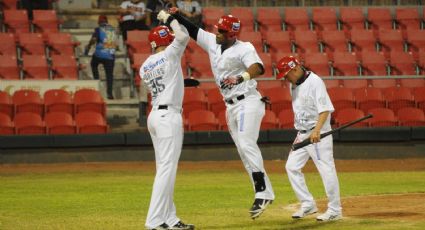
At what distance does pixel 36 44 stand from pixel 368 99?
8509 millimetres

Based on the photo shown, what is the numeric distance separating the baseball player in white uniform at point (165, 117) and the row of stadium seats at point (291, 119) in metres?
9.48

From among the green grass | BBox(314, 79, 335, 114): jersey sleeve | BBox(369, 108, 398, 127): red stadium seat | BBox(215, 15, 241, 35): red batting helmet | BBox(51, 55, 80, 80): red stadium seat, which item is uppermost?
BBox(215, 15, 241, 35): red batting helmet

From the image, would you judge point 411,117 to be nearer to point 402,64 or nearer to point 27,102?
point 402,64

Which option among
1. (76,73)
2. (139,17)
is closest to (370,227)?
(76,73)

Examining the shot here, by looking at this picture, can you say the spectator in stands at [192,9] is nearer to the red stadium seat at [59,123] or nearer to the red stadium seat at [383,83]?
the red stadium seat at [383,83]

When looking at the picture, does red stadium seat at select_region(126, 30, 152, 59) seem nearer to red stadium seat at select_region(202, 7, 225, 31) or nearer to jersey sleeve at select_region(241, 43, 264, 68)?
red stadium seat at select_region(202, 7, 225, 31)

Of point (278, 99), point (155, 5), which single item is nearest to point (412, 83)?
point (278, 99)

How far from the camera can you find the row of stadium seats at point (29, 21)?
22.4 m

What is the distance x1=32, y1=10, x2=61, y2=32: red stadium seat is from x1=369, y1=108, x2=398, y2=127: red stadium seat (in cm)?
879

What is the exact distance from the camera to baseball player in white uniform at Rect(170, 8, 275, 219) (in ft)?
32.5

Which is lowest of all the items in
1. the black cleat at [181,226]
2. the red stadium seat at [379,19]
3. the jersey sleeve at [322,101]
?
the black cleat at [181,226]

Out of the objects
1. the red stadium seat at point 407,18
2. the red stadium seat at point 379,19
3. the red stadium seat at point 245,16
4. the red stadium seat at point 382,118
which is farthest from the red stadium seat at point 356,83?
the red stadium seat at point 407,18

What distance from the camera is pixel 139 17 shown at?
22.5 meters

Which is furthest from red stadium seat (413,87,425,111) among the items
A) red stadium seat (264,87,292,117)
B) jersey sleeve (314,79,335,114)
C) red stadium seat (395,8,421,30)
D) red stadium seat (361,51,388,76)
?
jersey sleeve (314,79,335,114)
